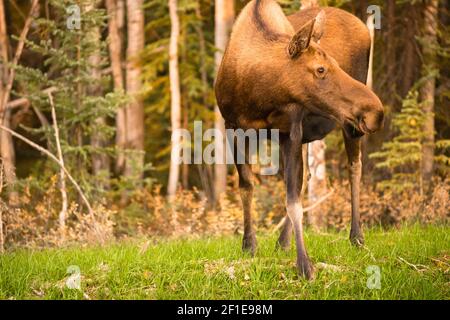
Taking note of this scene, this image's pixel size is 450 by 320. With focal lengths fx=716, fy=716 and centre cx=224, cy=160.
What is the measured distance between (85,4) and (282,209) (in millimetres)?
6804

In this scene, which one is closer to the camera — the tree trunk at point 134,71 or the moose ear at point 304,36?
the moose ear at point 304,36

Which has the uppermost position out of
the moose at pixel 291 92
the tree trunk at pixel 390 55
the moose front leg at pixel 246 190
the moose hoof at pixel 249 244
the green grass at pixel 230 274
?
the tree trunk at pixel 390 55

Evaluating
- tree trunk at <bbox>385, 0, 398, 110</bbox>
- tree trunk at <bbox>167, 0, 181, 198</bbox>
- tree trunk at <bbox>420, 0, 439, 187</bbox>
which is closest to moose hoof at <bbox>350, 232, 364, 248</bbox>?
tree trunk at <bbox>420, 0, 439, 187</bbox>

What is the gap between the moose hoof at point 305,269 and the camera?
20.4ft

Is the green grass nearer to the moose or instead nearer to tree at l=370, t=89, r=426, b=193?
the moose

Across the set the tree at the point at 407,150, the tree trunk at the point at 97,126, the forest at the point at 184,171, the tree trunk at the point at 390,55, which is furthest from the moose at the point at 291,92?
the tree trunk at the point at 390,55

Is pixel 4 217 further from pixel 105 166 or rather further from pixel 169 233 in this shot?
pixel 105 166

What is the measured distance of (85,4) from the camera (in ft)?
47.1

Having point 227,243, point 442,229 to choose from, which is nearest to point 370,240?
point 442,229

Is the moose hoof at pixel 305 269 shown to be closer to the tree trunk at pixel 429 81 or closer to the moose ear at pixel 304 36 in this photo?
the moose ear at pixel 304 36

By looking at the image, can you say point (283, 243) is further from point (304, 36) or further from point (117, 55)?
point (117, 55)

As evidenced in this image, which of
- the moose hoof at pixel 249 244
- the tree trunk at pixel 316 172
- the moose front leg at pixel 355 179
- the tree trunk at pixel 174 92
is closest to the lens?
the moose hoof at pixel 249 244

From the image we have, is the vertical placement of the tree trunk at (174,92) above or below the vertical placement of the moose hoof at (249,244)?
above

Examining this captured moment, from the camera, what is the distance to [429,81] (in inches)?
616
